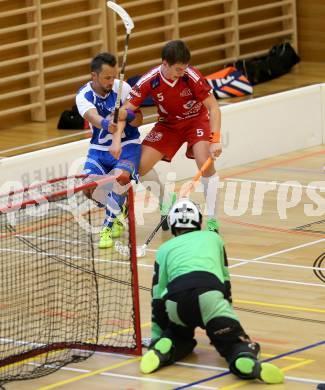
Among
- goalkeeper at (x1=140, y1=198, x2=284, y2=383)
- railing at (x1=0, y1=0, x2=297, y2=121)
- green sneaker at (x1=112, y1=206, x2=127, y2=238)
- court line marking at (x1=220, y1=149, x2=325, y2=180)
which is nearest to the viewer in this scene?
goalkeeper at (x1=140, y1=198, x2=284, y2=383)

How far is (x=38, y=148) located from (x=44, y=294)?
3.36 meters

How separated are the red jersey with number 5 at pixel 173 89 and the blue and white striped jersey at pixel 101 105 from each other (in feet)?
0.71

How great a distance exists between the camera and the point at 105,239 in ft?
31.2

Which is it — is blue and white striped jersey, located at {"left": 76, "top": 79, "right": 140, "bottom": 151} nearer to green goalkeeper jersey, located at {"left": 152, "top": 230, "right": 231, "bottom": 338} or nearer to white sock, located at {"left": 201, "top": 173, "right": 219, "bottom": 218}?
white sock, located at {"left": 201, "top": 173, "right": 219, "bottom": 218}

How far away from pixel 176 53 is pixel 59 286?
1.82 meters

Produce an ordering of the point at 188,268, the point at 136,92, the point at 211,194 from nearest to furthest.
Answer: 1. the point at 188,268
2. the point at 136,92
3. the point at 211,194

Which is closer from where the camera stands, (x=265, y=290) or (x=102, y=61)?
(x=265, y=290)

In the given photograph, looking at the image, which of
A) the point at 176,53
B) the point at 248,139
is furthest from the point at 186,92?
Answer: the point at 248,139

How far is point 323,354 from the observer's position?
6.88 m

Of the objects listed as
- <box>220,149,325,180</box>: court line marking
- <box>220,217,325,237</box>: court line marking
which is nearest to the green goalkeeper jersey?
<box>220,217,325,237</box>: court line marking

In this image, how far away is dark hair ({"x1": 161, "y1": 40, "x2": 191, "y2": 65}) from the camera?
8734 mm

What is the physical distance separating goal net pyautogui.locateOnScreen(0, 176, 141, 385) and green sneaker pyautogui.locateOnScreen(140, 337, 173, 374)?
32 centimetres

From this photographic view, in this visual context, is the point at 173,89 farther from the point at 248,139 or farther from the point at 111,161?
the point at 248,139

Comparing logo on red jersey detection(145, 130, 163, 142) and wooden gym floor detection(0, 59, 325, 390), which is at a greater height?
logo on red jersey detection(145, 130, 163, 142)
